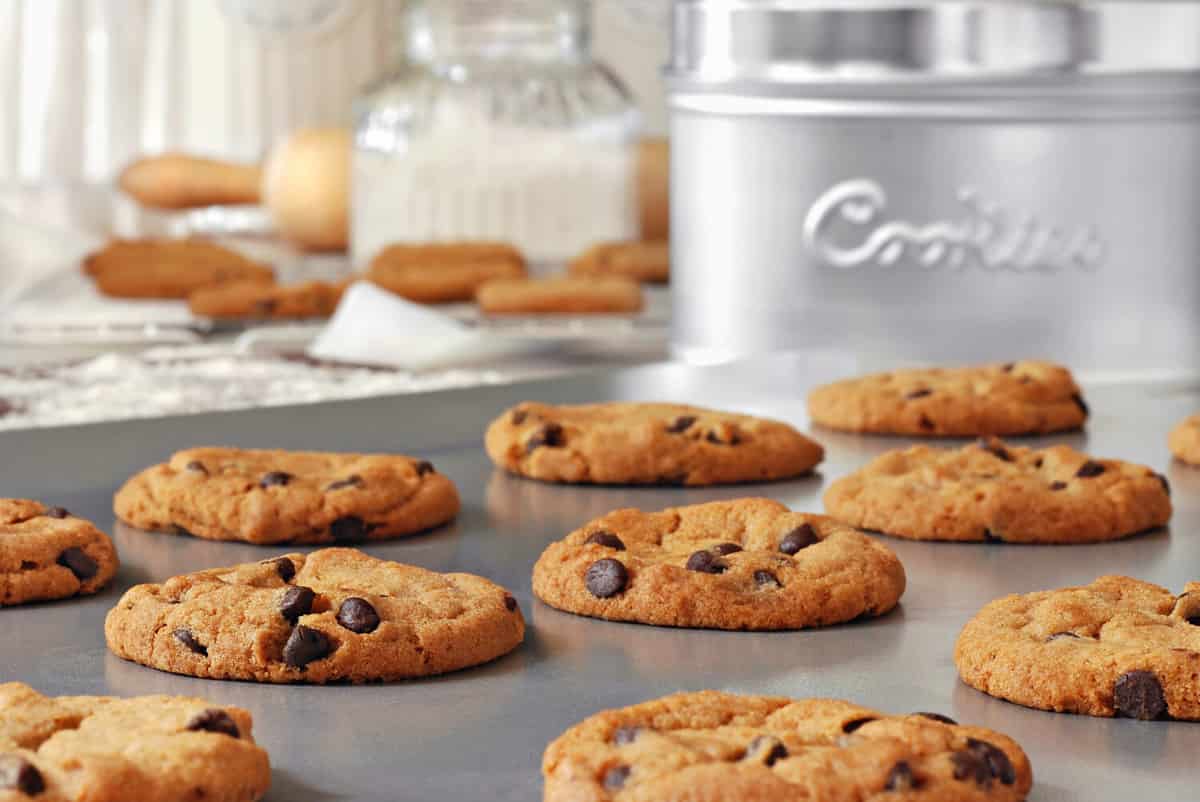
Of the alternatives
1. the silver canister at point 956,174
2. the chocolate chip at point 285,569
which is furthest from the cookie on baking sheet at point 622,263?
the chocolate chip at point 285,569

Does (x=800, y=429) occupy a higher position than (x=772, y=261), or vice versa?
(x=772, y=261)

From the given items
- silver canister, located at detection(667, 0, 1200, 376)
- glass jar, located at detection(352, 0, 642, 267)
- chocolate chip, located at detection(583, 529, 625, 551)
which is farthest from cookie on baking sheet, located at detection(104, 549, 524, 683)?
glass jar, located at detection(352, 0, 642, 267)

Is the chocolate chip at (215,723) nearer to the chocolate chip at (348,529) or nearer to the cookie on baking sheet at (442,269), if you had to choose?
the chocolate chip at (348,529)

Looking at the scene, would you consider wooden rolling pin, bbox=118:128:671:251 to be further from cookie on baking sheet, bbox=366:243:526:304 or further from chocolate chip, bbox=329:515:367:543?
chocolate chip, bbox=329:515:367:543

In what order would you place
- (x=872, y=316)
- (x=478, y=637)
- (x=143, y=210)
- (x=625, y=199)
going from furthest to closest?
(x=143, y=210) → (x=625, y=199) → (x=872, y=316) → (x=478, y=637)

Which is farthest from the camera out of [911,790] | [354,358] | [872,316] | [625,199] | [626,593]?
[625,199]

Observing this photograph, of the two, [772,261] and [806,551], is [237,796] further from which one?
[772,261]

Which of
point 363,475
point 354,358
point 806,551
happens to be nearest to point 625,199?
point 354,358
